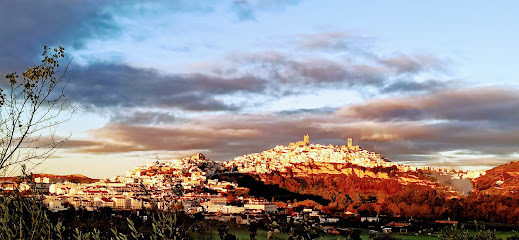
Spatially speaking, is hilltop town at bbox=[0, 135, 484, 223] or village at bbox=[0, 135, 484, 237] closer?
village at bbox=[0, 135, 484, 237]

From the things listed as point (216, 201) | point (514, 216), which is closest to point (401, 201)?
point (514, 216)

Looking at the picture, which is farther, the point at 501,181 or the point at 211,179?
the point at 211,179

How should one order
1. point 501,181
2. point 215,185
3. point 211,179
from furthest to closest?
point 211,179 < point 215,185 < point 501,181

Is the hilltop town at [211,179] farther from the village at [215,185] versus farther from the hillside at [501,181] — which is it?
the hillside at [501,181]

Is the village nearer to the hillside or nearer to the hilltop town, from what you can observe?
the hilltop town

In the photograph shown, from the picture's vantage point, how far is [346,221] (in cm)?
4559

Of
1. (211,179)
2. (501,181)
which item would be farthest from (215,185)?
(501,181)

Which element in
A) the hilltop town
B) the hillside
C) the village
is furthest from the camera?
the hillside

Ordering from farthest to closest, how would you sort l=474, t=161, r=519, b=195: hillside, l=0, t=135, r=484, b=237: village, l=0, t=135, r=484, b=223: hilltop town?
l=474, t=161, r=519, b=195: hillside → l=0, t=135, r=484, b=223: hilltop town → l=0, t=135, r=484, b=237: village

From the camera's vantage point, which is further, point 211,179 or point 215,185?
point 211,179

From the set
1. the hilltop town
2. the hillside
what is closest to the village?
the hilltop town

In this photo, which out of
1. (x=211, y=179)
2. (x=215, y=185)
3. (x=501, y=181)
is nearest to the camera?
(x=501, y=181)

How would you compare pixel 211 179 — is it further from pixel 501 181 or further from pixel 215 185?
pixel 501 181

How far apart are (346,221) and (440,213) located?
12930 millimetres
